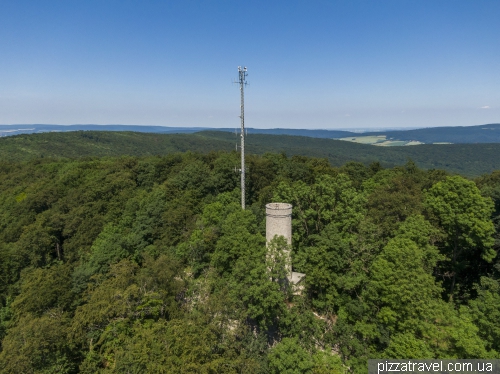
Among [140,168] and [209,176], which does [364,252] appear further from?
[140,168]

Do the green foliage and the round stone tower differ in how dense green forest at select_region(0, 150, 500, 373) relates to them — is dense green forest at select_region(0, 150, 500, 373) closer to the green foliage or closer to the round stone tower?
the green foliage

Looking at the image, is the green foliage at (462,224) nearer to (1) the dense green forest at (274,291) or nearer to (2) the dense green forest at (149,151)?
(1) the dense green forest at (274,291)

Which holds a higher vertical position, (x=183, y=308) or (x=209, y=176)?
(x=209, y=176)

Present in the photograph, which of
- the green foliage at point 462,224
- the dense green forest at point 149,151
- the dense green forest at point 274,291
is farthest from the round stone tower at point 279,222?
the dense green forest at point 149,151

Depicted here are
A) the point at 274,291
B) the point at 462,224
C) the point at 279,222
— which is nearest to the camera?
the point at 274,291

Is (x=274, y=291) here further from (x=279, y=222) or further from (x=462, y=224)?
(x=462, y=224)

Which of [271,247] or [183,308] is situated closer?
[271,247]

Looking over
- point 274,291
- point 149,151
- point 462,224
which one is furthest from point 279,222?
point 149,151

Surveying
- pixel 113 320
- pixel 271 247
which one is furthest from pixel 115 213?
pixel 271 247
